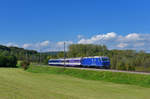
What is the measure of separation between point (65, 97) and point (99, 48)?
96.5 meters

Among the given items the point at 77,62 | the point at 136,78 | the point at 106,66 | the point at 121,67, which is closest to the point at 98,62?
the point at 106,66

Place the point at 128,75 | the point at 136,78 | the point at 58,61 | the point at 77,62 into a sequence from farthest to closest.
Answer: the point at 58,61 < the point at 77,62 < the point at 128,75 < the point at 136,78

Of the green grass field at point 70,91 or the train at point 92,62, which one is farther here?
the train at point 92,62

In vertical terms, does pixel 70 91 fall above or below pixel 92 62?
below

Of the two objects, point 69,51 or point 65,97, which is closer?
point 65,97

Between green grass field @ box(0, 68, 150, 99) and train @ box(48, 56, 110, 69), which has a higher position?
train @ box(48, 56, 110, 69)

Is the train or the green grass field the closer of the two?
the green grass field

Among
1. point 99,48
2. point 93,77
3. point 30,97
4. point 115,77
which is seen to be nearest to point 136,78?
point 115,77

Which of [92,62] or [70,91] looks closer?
[70,91]

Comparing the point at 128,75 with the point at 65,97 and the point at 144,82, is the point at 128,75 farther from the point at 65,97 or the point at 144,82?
the point at 65,97

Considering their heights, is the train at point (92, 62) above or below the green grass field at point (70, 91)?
above

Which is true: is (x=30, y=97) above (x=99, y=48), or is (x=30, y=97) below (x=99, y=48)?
below

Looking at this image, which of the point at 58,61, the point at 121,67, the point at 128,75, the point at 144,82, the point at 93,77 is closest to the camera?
the point at 144,82

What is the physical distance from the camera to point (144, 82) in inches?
1134
